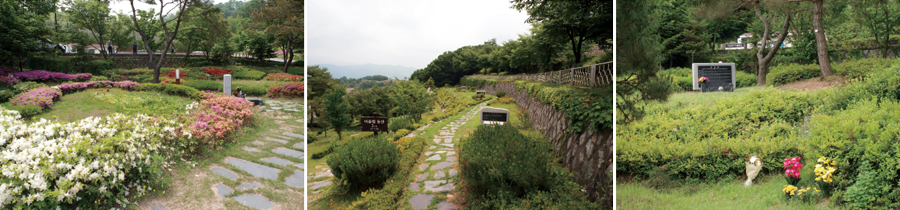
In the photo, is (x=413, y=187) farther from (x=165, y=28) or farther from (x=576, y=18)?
(x=165, y=28)

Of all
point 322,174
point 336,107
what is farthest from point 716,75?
point 322,174

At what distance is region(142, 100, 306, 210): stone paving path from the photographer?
3.17 metres

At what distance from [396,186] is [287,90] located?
328 centimetres

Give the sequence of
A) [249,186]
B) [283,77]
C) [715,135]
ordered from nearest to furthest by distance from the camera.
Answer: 1. [249,186]
2. [715,135]
3. [283,77]

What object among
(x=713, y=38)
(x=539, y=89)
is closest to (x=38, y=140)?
(x=539, y=89)

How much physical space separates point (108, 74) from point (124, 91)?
0.26 metres

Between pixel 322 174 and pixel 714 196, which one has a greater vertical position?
pixel 322 174

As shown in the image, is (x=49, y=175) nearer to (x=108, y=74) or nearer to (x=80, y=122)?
(x=80, y=122)

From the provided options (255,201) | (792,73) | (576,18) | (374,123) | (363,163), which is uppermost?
(576,18)

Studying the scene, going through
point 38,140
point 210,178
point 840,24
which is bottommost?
point 210,178

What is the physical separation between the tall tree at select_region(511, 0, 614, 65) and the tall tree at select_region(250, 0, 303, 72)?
292 centimetres

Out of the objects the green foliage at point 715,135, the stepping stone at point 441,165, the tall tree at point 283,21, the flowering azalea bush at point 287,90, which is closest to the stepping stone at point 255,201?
the stepping stone at point 441,165

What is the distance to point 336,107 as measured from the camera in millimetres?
3107

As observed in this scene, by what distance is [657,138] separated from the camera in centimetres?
479
